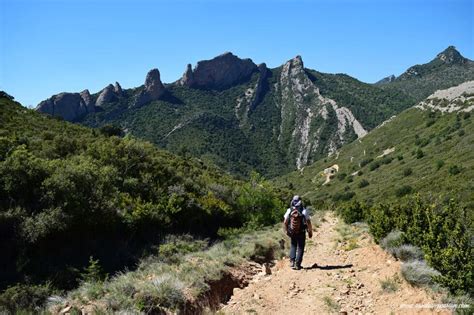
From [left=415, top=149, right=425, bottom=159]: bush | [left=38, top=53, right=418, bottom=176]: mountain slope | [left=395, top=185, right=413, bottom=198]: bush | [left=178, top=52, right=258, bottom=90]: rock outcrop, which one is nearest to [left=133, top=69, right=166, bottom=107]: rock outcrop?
[left=38, top=53, right=418, bottom=176]: mountain slope

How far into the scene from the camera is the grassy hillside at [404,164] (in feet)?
149

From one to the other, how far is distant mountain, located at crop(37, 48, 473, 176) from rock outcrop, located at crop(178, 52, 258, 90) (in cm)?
53

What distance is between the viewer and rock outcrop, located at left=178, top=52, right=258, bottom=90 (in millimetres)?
183875

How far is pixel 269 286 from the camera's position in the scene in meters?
8.12

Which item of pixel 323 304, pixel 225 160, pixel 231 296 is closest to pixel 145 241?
pixel 231 296

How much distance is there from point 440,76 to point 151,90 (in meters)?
141

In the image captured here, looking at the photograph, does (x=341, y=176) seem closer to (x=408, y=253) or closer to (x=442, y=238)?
(x=408, y=253)

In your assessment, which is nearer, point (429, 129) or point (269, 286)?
point (269, 286)

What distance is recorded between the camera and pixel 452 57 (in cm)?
18825

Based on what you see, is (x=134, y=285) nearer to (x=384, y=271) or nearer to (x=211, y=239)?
(x=384, y=271)

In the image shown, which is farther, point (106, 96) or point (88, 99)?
point (88, 99)

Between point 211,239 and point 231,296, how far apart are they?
30.9 feet

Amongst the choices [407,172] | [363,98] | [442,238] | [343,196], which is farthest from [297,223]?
[363,98]

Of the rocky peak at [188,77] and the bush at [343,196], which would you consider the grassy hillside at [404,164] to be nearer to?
the bush at [343,196]
